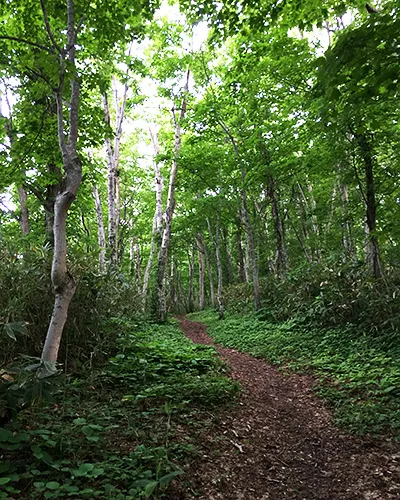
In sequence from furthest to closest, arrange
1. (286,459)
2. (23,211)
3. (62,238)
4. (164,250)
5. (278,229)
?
(278,229), (164,250), (23,211), (62,238), (286,459)

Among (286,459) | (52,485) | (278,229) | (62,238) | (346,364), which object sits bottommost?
(286,459)

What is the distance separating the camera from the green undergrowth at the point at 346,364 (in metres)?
4.32

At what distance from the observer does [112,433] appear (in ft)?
11.1

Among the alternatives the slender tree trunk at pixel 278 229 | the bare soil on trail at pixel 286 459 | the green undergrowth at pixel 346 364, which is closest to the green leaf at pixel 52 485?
the bare soil on trail at pixel 286 459

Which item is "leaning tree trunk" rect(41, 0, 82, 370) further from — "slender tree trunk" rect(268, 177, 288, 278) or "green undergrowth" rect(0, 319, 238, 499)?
"slender tree trunk" rect(268, 177, 288, 278)

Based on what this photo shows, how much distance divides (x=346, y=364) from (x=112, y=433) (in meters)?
4.71

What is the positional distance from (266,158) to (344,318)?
7046 millimetres

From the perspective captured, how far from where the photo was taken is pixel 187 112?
1489 centimetres

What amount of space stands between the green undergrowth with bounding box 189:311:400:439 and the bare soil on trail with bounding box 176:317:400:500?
0.30 meters

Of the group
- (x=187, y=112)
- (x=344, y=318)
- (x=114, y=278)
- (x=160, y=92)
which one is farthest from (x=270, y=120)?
(x=114, y=278)

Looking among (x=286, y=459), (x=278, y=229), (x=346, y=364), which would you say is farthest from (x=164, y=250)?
(x=286, y=459)

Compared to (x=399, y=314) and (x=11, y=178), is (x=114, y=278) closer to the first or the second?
(x=11, y=178)

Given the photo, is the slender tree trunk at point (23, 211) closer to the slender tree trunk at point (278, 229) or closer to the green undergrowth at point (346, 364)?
the green undergrowth at point (346, 364)

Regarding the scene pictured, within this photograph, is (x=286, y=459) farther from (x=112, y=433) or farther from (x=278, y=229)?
(x=278, y=229)
